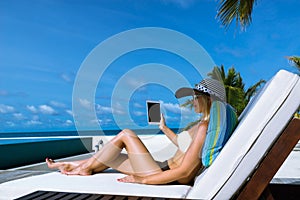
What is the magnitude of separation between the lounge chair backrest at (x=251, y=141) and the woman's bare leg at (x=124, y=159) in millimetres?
707

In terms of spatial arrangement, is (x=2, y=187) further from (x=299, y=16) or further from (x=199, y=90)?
(x=299, y=16)

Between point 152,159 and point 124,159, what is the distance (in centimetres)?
30

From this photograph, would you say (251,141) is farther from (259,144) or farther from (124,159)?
(124,159)

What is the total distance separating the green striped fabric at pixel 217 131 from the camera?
1.84m

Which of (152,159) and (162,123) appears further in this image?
(162,123)

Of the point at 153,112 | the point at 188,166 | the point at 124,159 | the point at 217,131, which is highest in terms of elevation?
the point at 217,131

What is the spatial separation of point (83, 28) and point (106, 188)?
34831 millimetres

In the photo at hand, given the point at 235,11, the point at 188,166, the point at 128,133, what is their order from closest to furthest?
the point at 188,166 < the point at 128,133 < the point at 235,11

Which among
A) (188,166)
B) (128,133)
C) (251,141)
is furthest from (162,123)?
(251,141)

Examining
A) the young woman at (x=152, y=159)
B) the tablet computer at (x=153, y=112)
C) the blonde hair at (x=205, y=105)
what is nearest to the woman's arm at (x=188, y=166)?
the young woman at (x=152, y=159)

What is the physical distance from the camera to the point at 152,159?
7.54ft

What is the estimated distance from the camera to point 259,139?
61.0 inches

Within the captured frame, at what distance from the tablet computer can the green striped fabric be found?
0.82m

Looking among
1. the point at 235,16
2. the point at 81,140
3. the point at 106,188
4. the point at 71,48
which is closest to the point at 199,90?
the point at 106,188
